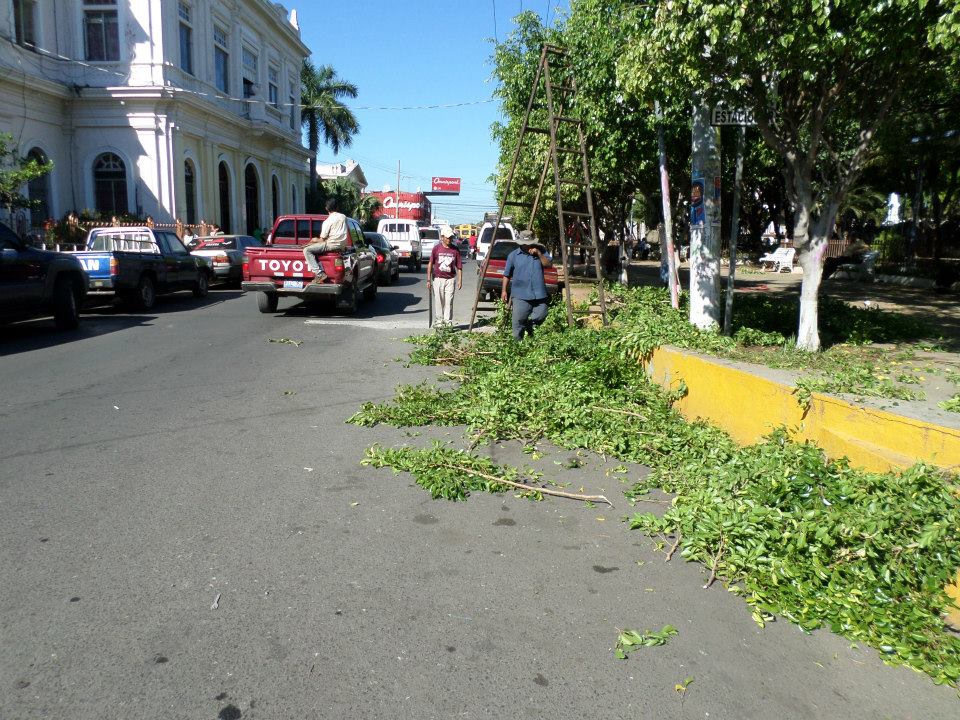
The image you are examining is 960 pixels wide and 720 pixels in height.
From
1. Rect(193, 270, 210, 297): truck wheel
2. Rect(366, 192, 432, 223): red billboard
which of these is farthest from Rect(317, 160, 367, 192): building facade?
Rect(193, 270, 210, 297): truck wheel

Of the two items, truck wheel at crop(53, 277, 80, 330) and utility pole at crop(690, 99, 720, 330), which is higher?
utility pole at crop(690, 99, 720, 330)

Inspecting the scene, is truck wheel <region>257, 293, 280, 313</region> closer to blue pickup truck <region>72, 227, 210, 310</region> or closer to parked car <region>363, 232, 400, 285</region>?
blue pickup truck <region>72, 227, 210, 310</region>

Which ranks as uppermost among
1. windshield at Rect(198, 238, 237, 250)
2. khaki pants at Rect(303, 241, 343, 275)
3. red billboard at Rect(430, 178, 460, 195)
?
red billboard at Rect(430, 178, 460, 195)

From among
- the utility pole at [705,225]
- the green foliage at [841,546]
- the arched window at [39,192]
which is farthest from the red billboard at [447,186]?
the green foliage at [841,546]

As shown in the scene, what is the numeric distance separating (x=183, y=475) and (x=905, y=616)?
4645mm

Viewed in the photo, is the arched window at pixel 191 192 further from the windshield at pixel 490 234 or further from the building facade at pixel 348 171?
the building facade at pixel 348 171

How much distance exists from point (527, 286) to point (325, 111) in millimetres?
44509

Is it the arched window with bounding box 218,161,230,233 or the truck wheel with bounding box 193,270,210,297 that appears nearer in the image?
the truck wheel with bounding box 193,270,210,297

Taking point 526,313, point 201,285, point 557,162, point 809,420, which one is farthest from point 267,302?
point 809,420

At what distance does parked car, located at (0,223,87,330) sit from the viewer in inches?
436

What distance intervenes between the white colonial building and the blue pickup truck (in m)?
8.01

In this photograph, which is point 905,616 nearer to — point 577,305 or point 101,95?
point 577,305

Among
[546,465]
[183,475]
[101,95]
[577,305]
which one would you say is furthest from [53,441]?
[101,95]

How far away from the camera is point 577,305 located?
544 inches
